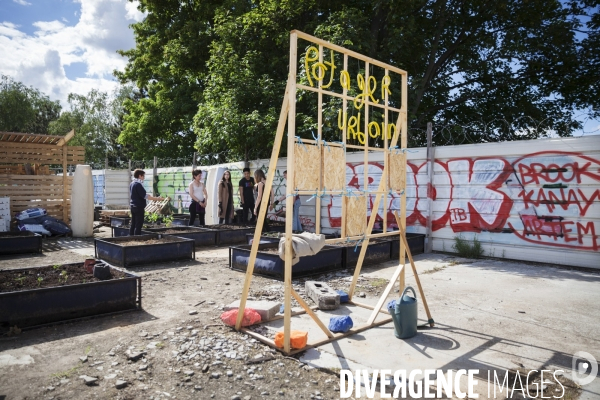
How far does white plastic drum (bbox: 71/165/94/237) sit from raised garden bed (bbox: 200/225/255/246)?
12.1 feet

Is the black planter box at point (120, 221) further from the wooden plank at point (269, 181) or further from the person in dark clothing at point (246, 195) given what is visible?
the wooden plank at point (269, 181)

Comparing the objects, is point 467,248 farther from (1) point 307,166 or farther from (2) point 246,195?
(1) point 307,166

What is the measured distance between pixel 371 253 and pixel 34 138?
10840 mm

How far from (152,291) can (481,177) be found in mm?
7331

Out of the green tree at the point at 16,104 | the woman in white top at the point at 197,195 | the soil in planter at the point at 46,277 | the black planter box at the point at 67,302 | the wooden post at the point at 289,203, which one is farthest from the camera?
the green tree at the point at 16,104

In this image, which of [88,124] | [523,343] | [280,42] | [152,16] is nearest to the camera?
[523,343]

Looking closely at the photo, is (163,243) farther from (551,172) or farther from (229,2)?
(229,2)

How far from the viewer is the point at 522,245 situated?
8891 mm

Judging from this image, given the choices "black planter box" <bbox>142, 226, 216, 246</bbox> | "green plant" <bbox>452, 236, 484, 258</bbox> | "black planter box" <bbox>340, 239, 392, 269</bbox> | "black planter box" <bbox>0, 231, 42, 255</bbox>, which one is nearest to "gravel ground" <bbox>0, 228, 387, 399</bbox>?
"black planter box" <bbox>340, 239, 392, 269</bbox>

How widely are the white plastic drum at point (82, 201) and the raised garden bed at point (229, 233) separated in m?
3.69

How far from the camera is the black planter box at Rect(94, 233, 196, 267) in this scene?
7.97 m

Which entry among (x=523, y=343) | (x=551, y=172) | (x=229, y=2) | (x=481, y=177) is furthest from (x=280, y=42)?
(x=523, y=343)

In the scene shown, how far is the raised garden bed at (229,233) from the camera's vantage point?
1100 centimetres

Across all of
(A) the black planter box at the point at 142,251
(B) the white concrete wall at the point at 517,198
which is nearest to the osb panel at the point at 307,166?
(B) the white concrete wall at the point at 517,198
